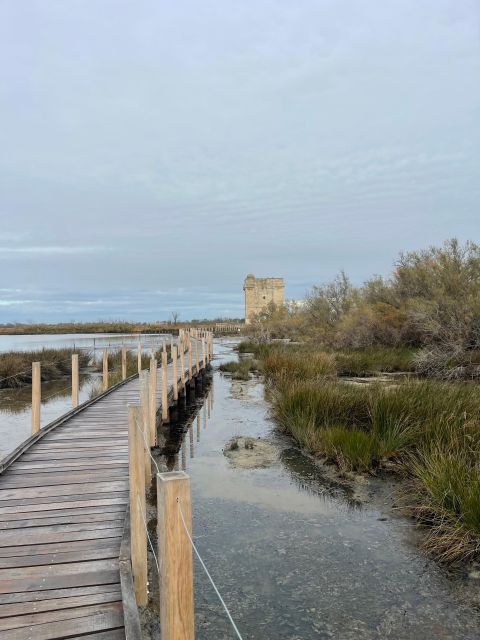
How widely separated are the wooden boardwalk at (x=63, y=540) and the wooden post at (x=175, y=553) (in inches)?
53.8

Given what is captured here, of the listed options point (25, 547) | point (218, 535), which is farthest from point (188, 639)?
point (218, 535)

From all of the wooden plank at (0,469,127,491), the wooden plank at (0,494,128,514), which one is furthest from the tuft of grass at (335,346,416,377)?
the wooden plank at (0,494,128,514)

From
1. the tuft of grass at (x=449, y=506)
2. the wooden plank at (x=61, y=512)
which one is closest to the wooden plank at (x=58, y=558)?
the wooden plank at (x=61, y=512)

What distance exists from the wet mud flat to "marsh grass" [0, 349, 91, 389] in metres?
12.5

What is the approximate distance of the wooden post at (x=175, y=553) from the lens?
6.77 ft

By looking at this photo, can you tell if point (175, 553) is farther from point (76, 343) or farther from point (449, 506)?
point (76, 343)

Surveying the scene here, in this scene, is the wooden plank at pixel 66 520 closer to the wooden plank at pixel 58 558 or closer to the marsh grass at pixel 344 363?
the wooden plank at pixel 58 558

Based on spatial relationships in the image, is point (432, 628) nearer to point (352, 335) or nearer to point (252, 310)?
point (352, 335)

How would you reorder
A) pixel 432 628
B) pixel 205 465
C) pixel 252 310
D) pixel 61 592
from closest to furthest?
1. pixel 61 592
2. pixel 432 628
3. pixel 205 465
4. pixel 252 310

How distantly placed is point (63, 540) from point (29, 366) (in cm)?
1757

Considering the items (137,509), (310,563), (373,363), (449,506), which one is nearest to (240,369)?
(373,363)

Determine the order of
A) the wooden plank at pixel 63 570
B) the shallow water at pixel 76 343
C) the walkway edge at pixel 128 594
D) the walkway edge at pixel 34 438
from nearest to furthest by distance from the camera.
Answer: the walkway edge at pixel 128 594 → the wooden plank at pixel 63 570 → the walkway edge at pixel 34 438 → the shallow water at pixel 76 343

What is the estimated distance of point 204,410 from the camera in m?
14.7

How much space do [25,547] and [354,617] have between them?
287cm
